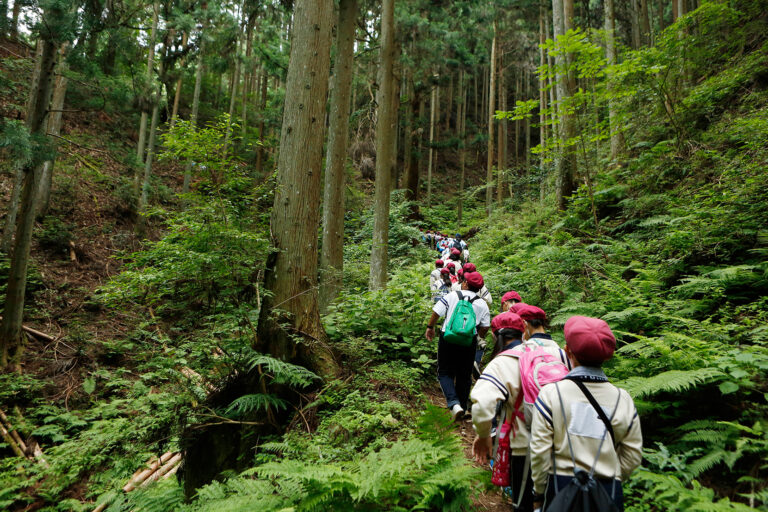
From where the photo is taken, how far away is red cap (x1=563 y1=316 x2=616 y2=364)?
210 cm

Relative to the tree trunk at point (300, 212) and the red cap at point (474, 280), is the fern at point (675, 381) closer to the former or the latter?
the red cap at point (474, 280)

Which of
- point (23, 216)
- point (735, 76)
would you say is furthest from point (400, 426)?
point (735, 76)

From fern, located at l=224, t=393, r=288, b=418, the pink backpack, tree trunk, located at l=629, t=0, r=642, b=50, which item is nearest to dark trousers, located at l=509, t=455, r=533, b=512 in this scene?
the pink backpack

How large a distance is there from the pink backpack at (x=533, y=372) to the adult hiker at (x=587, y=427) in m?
0.34

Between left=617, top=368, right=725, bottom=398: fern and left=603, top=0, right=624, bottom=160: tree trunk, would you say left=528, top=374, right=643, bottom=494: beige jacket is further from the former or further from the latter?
left=603, top=0, right=624, bottom=160: tree trunk

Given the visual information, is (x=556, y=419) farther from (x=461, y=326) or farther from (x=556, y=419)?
(x=461, y=326)

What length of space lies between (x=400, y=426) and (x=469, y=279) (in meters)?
2.02

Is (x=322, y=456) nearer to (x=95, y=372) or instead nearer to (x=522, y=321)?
(x=522, y=321)

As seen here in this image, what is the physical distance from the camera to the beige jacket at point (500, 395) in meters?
2.60

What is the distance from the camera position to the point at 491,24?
23.5 metres

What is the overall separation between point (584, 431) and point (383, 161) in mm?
8800

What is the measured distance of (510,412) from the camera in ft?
9.29

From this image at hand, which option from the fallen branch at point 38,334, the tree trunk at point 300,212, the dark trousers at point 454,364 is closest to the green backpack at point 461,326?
the dark trousers at point 454,364

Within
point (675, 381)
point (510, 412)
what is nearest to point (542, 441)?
point (510, 412)
